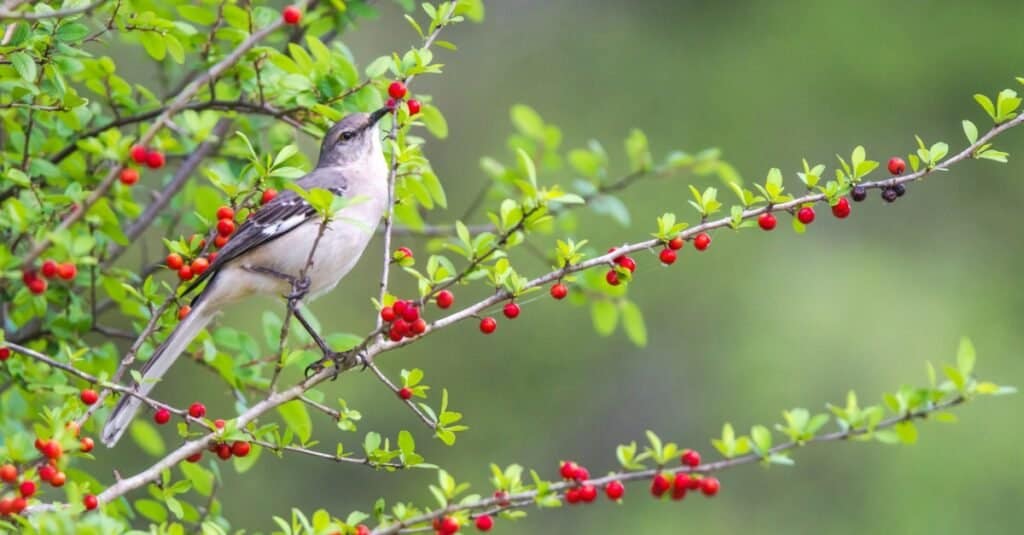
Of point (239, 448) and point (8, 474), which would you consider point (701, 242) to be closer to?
point (239, 448)

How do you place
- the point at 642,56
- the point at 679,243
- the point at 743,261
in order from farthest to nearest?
1. the point at 642,56
2. the point at 743,261
3. the point at 679,243

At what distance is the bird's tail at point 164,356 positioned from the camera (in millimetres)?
4500

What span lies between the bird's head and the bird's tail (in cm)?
117

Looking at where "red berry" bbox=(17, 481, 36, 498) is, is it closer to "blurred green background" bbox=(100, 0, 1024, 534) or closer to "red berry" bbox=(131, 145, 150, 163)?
"red berry" bbox=(131, 145, 150, 163)

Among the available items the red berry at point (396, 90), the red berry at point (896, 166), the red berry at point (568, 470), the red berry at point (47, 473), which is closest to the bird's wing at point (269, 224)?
the red berry at point (396, 90)

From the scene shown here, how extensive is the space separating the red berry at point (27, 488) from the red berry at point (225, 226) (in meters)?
0.94

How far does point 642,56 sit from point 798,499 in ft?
18.0

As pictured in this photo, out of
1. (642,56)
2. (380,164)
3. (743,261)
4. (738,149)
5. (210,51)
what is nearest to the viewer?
(210,51)

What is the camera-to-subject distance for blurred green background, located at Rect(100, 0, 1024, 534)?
12375mm

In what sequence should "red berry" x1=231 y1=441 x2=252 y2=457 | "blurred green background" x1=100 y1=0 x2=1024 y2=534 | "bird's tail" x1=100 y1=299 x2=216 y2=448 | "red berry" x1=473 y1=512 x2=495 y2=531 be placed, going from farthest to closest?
"blurred green background" x1=100 y1=0 x2=1024 y2=534
"bird's tail" x1=100 y1=299 x2=216 y2=448
"red berry" x1=231 y1=441 x2=252 y2=457
"red berry" x1=473 y1=512 x2=495 y2=531

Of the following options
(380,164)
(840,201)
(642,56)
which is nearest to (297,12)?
(840,201)

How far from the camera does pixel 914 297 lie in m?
13.0

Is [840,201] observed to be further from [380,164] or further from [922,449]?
[922,449]

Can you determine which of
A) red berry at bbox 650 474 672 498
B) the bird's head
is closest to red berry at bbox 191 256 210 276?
red berry at bbox 650 474 672 498
